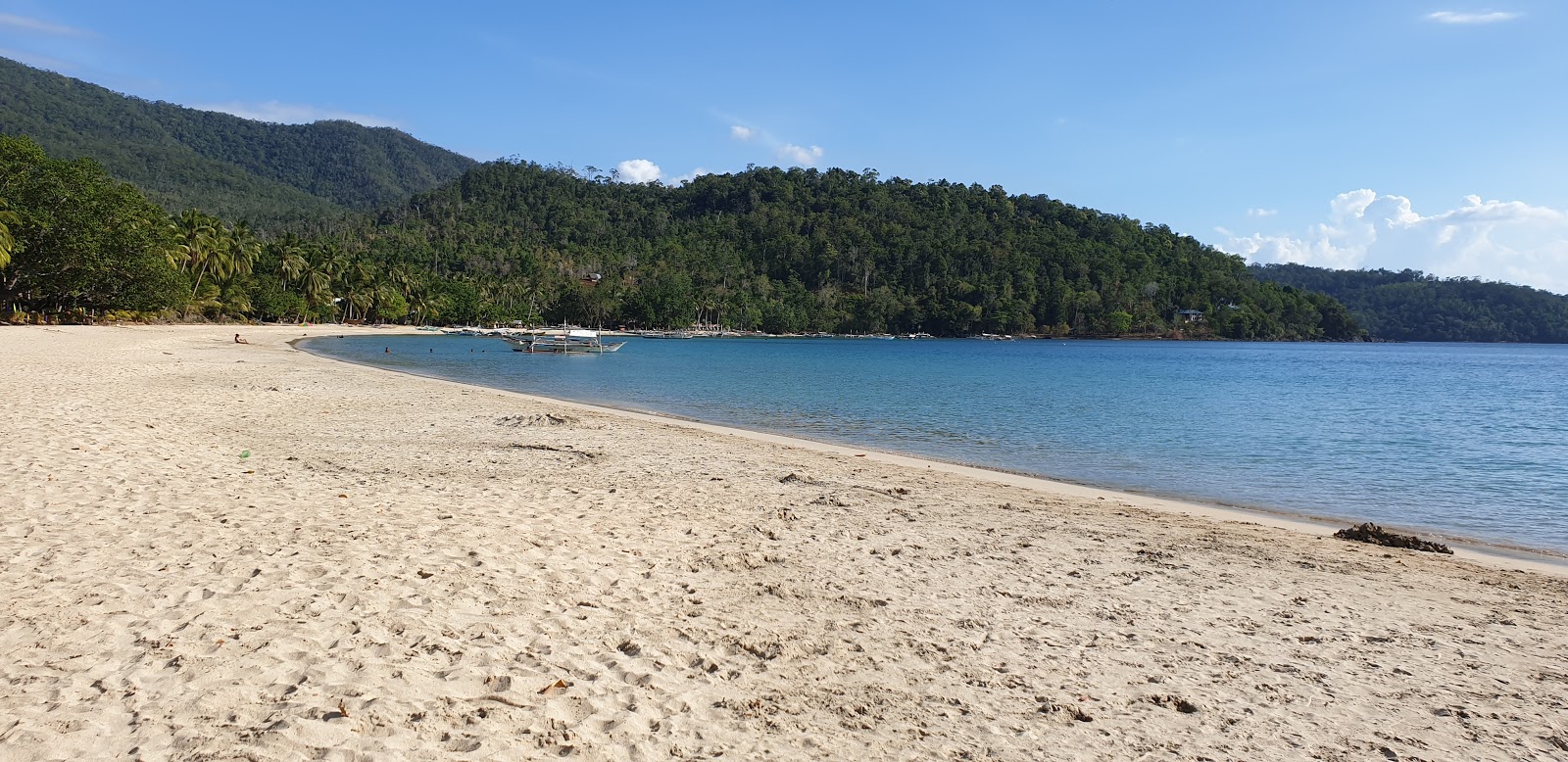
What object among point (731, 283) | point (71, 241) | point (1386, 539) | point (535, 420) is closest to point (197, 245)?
point (71, 241)

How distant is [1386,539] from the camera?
955 centimetres

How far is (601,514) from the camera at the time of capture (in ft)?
28.3

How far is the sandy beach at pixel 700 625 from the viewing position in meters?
3.98

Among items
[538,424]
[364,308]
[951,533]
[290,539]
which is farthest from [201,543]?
[364,308]

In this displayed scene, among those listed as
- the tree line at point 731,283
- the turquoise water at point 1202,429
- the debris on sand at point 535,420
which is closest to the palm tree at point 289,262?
the tree line at point 731,283

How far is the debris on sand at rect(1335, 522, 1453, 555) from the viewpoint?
9372mm

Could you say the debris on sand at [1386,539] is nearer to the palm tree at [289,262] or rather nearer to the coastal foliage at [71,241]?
the coastal foliage at [71,241]

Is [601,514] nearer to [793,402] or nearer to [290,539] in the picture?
[290,539]

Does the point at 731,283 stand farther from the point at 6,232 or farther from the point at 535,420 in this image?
the point at 535,420

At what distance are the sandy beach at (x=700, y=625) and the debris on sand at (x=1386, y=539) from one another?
386 millimetres

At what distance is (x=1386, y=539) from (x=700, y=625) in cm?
858

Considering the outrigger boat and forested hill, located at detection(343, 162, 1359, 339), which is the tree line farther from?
the outrigger boat

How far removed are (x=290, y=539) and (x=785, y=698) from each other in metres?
4.69

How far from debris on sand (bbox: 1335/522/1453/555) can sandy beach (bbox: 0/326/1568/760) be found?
15.2 inches
